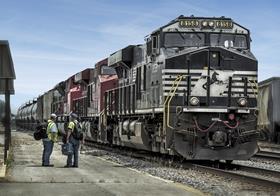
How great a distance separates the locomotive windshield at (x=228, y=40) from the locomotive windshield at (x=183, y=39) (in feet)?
1.14

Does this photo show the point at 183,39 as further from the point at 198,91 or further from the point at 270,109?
the point at 270,109

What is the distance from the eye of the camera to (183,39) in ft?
→ 56.4

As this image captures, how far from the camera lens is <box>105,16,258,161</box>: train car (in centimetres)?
1611

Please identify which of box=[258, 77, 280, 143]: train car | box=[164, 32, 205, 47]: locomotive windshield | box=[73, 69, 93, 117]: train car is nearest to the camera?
box=[164, 32, 205, 47]: locomotive windshield

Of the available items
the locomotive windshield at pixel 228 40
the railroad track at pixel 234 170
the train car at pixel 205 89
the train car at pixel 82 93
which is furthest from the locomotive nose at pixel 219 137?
the train car at pixel 82 93

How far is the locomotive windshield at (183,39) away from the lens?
1716cm

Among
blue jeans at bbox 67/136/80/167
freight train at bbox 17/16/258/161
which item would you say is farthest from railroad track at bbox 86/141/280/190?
blue jeans at bbox 67/136/80/167

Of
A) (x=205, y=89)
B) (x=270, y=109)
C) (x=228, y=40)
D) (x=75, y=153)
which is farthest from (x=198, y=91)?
(x=270, y=109)

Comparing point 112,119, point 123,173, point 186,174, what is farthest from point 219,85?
point 112,119

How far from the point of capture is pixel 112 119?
82.3 feet

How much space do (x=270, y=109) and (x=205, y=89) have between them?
1863 cm

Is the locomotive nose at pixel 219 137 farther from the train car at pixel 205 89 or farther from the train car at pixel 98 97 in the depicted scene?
the train car at pixel 98 97

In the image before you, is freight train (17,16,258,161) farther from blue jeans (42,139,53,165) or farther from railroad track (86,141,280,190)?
blue jeans (42,139,53,165)

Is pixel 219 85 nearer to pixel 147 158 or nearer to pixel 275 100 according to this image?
pixel 147 158
